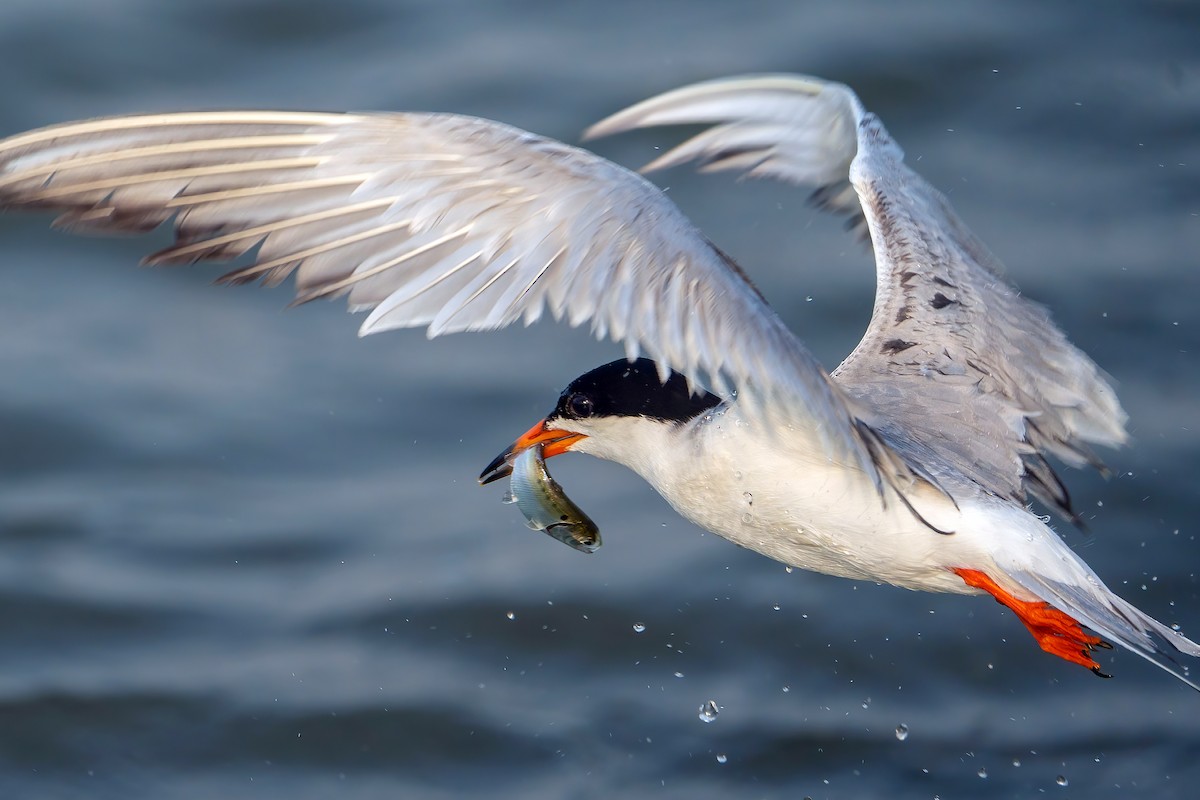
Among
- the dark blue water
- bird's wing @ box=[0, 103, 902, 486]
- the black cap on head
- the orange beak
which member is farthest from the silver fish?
bird's wing @ box=[0, 103, 902, 486]

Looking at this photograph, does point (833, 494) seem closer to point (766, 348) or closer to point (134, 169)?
point (766, 348)

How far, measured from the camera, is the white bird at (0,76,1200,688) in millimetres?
3180

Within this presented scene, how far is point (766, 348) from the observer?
3238 mm

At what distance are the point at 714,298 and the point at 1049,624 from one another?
4.86ft

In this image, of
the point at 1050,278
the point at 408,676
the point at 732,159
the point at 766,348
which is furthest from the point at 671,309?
the point at 1050,278

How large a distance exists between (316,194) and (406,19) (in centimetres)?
480

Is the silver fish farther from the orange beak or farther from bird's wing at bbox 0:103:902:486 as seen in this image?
bird's wing at bbox 0:103:902:486

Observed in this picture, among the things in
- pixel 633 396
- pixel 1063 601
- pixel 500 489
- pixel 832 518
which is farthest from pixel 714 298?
pixel 500 489

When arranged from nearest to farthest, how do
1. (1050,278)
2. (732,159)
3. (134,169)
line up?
(134,169) < (732,159) < (1050,278)

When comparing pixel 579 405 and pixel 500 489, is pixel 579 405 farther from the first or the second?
pixel 500 489

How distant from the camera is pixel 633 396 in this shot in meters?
4.39

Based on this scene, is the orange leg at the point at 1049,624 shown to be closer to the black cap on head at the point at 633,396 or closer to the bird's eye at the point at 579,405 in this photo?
the black cap on head at the point at 633,396

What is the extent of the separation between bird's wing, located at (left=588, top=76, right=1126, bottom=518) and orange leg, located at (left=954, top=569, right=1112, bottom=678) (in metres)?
0.30

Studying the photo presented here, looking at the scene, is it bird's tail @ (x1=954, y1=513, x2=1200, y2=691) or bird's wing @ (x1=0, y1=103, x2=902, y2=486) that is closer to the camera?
bird's wing @ (x1=0, y1=103, x2=902, y2=486)
